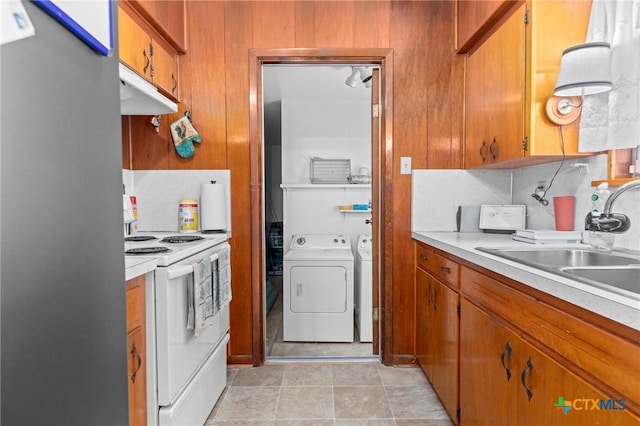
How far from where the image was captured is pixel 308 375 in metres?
2.21

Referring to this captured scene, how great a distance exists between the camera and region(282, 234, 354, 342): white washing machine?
275cm

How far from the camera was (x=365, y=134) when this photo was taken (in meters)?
3.56

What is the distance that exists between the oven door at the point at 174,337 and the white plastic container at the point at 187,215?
0.66 metres

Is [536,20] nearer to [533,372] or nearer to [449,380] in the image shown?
[533,372]

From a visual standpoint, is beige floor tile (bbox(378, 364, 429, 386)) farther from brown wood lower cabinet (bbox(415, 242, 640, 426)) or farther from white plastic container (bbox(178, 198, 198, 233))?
white plastic container (bbox(178, 198, 198, 233))

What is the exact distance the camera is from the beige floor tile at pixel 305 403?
1.79 m

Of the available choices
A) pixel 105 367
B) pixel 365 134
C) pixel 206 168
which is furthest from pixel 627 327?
pixel 365 134

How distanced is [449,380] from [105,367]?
1.51 m

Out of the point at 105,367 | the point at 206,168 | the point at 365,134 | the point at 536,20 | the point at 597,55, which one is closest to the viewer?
the point at 105,367

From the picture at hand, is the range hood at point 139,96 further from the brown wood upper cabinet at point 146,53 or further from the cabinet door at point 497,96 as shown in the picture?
the cabinet door at point 497,96

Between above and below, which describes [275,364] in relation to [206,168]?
below

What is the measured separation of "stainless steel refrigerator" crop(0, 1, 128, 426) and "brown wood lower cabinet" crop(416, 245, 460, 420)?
1.38m

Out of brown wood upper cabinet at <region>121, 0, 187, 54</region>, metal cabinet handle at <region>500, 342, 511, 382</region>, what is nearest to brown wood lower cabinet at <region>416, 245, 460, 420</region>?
metal cabinet handle at <region>500, 342, 511, 382</region>

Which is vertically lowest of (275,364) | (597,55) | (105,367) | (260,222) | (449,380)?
(275,364)
